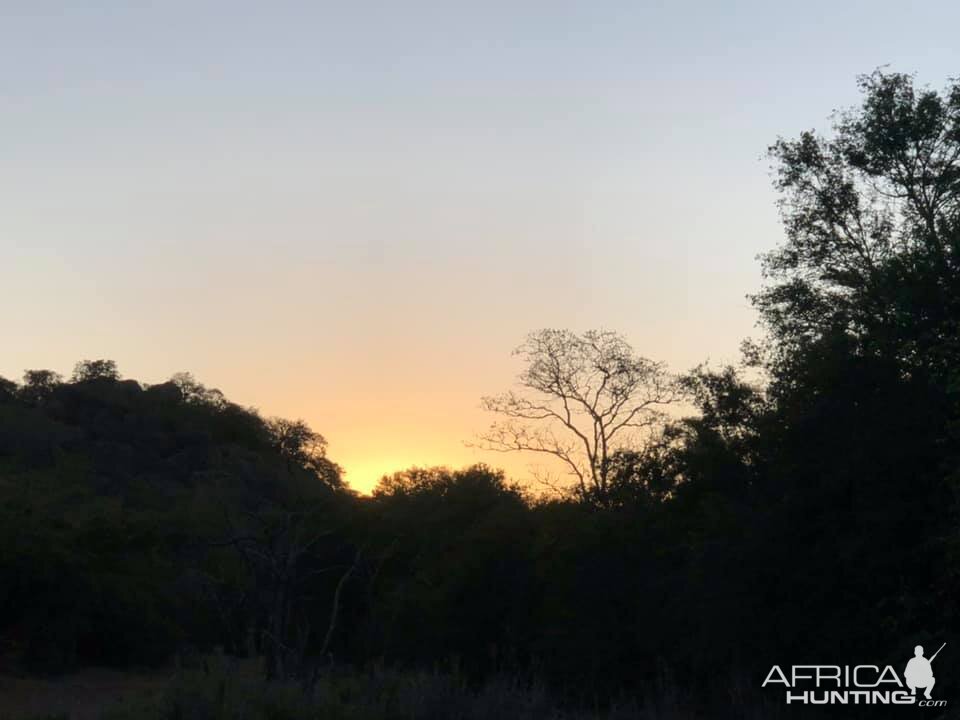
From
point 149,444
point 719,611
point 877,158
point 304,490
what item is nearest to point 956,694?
point 719,611

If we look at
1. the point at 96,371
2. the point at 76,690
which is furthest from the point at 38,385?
the point at 76,690

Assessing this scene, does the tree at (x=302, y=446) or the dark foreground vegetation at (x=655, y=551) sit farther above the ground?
the tree at (x=302, y=446)

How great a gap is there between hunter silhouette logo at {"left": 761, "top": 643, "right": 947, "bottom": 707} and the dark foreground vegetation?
0.24 metres

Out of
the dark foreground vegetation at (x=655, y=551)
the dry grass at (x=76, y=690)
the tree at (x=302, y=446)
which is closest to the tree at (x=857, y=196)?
the dark foreground vegetation at (x=655, y=551)

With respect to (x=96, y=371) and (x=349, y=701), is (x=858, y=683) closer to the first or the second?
(x=349, y=701)

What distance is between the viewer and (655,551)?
22.5 meters

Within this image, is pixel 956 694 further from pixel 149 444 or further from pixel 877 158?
pixel 149 444

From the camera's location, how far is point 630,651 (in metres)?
22.0

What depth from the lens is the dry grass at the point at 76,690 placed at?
20.0 meters

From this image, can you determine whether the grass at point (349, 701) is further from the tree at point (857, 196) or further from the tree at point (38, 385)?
the tree at point (38, 385)

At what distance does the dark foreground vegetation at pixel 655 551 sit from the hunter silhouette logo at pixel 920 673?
0.22 m

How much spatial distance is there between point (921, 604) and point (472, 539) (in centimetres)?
1566

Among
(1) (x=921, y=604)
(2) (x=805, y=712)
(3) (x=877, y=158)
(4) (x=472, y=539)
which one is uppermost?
(3) (x=877, y=158)

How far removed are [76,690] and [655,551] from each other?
1257 centimetres
